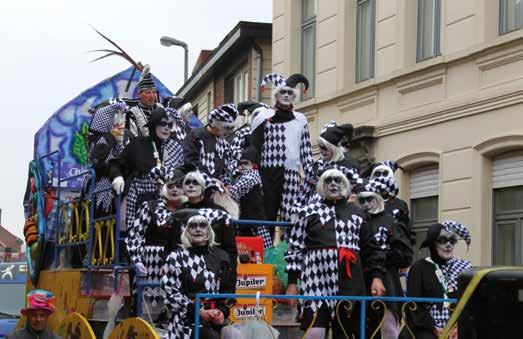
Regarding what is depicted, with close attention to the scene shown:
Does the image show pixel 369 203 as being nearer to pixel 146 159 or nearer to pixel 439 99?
pixel 146 159

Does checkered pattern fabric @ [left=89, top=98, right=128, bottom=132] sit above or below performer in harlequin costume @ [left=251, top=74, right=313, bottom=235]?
above

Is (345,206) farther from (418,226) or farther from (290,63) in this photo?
(290,63)

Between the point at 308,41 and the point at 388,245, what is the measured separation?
1284cm

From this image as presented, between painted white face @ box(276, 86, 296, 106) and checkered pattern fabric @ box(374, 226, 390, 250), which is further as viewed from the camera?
painted white face @ box(276, 86, 296, 106)

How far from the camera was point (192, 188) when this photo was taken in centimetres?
1001

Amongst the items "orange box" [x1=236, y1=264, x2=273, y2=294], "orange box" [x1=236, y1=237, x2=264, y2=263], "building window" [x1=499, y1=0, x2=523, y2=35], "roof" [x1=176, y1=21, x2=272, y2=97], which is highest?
"roof" [x1=176, y1=21, x2=272, y2=97]

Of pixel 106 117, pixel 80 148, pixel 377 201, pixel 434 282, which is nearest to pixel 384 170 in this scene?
pixel 377 201

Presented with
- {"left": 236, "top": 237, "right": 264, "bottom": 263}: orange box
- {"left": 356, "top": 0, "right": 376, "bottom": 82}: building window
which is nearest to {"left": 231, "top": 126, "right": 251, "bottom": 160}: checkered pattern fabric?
{"left": 236, "top": 237, "right": 264, "bottom": 263}: orange box

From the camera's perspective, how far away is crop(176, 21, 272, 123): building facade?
2792 cm

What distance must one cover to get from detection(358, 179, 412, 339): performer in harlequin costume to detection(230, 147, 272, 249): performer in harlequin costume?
1560mm

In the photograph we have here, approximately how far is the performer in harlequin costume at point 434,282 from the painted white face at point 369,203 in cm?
72

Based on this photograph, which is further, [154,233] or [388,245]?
[154,233]

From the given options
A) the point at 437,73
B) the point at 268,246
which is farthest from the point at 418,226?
the point at 268,246

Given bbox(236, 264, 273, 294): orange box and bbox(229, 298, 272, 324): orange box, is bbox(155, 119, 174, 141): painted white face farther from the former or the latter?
bbox(229, 298, 272, 324): orange box
